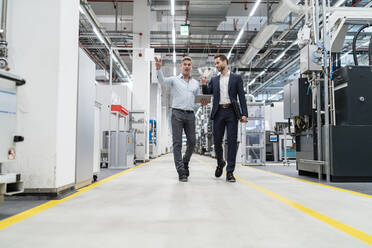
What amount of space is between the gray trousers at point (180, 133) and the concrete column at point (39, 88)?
150 cm

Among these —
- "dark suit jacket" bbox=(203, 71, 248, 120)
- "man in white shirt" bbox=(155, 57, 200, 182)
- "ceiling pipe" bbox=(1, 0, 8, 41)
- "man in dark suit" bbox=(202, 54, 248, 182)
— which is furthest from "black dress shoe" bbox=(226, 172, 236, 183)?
"ceiling pipe" bbox=(1, 0, 8, 41)

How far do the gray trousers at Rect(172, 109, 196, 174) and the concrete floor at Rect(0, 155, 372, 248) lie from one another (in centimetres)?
117

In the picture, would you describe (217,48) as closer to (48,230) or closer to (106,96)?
(106,96)

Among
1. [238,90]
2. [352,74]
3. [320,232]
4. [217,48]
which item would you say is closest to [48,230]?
[320,232]

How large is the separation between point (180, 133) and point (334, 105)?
2.28 m

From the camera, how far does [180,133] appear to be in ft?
12.3

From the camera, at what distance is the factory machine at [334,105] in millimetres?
3744

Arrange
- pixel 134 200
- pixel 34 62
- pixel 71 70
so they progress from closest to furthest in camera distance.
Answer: pixel 134 200, pixel 34 62, pixel 71 70

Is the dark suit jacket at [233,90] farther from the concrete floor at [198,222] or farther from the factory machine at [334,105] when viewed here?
the concrete floor at [198,222]

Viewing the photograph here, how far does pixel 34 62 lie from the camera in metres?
2.47

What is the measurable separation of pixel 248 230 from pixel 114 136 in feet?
17.6

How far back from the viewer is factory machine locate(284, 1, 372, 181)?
374cm

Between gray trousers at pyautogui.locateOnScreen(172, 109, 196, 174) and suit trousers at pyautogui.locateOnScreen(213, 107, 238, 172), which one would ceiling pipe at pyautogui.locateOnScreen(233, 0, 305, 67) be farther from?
gray trousers at pyautogui.locateOnScreen(172, 109, 196, 174)

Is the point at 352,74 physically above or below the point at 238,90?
above
